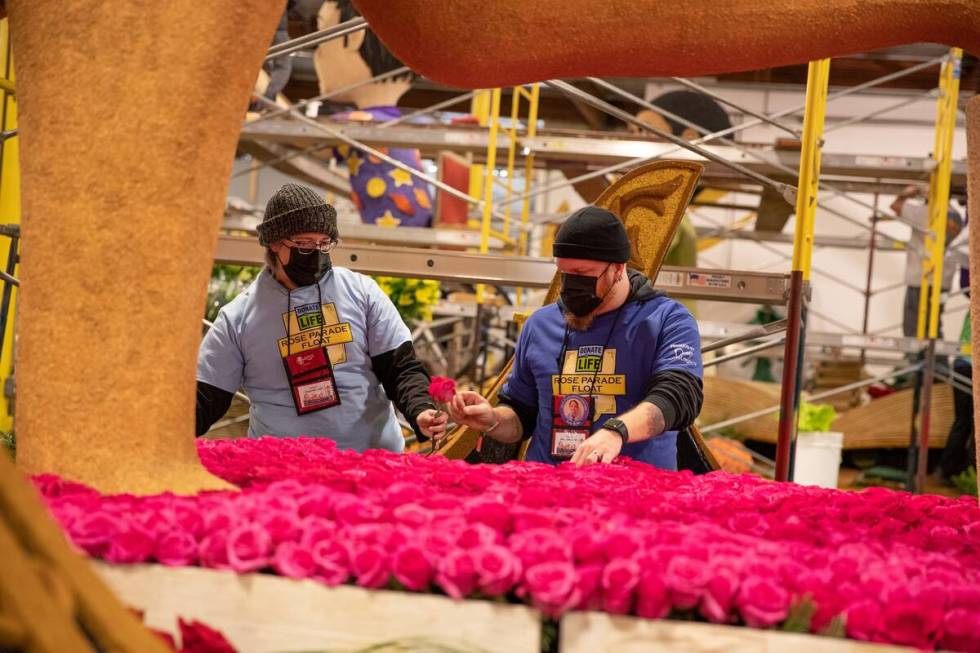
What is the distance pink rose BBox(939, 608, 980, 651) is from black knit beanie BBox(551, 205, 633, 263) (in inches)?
62.9

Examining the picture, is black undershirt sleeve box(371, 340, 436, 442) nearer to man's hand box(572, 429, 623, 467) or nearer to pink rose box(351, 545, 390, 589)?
man's hand box(572, 429, 623, 467)

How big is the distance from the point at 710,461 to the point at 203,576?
6.34 feet

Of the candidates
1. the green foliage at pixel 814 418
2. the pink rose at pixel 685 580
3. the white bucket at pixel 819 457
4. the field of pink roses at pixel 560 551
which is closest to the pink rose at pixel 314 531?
the field of pink roses at pixel 560 551

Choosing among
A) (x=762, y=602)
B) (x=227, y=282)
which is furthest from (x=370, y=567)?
(x=227, y=282)

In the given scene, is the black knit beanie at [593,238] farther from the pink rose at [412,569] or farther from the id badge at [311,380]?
the pink rose at [412,569]

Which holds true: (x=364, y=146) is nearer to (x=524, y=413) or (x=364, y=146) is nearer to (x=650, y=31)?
(x=524, y=413)

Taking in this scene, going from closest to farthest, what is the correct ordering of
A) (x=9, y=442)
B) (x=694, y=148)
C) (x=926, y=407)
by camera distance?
(x=9, y=442) < (x=694, y=148) < (x=926, y=407)

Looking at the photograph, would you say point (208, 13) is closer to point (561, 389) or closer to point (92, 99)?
point (92, 99)

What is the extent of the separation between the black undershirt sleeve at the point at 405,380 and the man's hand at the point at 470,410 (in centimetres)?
23

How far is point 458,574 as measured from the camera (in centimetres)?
106

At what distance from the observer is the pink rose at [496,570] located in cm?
105

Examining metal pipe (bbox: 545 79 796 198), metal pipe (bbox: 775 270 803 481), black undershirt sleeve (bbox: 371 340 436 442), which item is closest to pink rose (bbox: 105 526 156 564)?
black undershirt sleeve (bbox: 371 340 436 442)

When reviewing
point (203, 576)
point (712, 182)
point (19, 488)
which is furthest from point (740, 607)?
point (712, 182)

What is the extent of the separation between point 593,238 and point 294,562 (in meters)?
1.59
